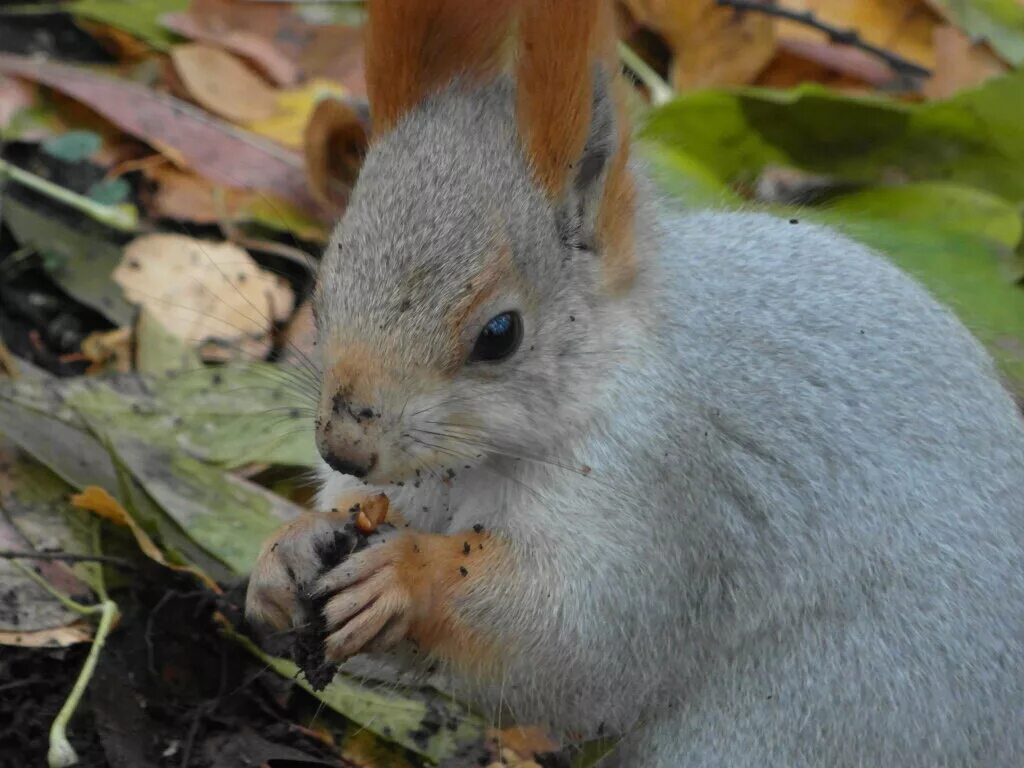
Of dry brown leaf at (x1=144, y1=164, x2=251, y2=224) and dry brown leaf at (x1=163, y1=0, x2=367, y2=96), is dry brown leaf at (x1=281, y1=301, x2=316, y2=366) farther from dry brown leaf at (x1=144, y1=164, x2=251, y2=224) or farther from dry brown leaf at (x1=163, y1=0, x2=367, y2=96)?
dry brown leaf at (x1=163, y1=0, x2=367, y2=96)

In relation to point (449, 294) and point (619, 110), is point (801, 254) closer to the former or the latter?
point (619, 110)

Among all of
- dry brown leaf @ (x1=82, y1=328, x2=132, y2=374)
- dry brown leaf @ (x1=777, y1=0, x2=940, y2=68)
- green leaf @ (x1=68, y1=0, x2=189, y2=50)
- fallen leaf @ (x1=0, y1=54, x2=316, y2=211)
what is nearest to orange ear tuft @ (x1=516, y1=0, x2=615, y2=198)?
dry brown leaf @ (x1=82, y1=328, x2=132, y2=374)

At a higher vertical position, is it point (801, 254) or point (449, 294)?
point (801, 254)

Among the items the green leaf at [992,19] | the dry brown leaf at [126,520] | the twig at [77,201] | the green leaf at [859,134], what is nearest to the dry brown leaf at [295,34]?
the twig at [77,201]

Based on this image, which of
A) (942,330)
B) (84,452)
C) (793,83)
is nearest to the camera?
(942,330)

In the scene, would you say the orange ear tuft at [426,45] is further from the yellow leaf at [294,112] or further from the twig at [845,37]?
the twig at [845,37]

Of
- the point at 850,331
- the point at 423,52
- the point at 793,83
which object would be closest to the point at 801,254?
the point at 850,331

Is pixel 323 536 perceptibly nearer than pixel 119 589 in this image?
Yes
